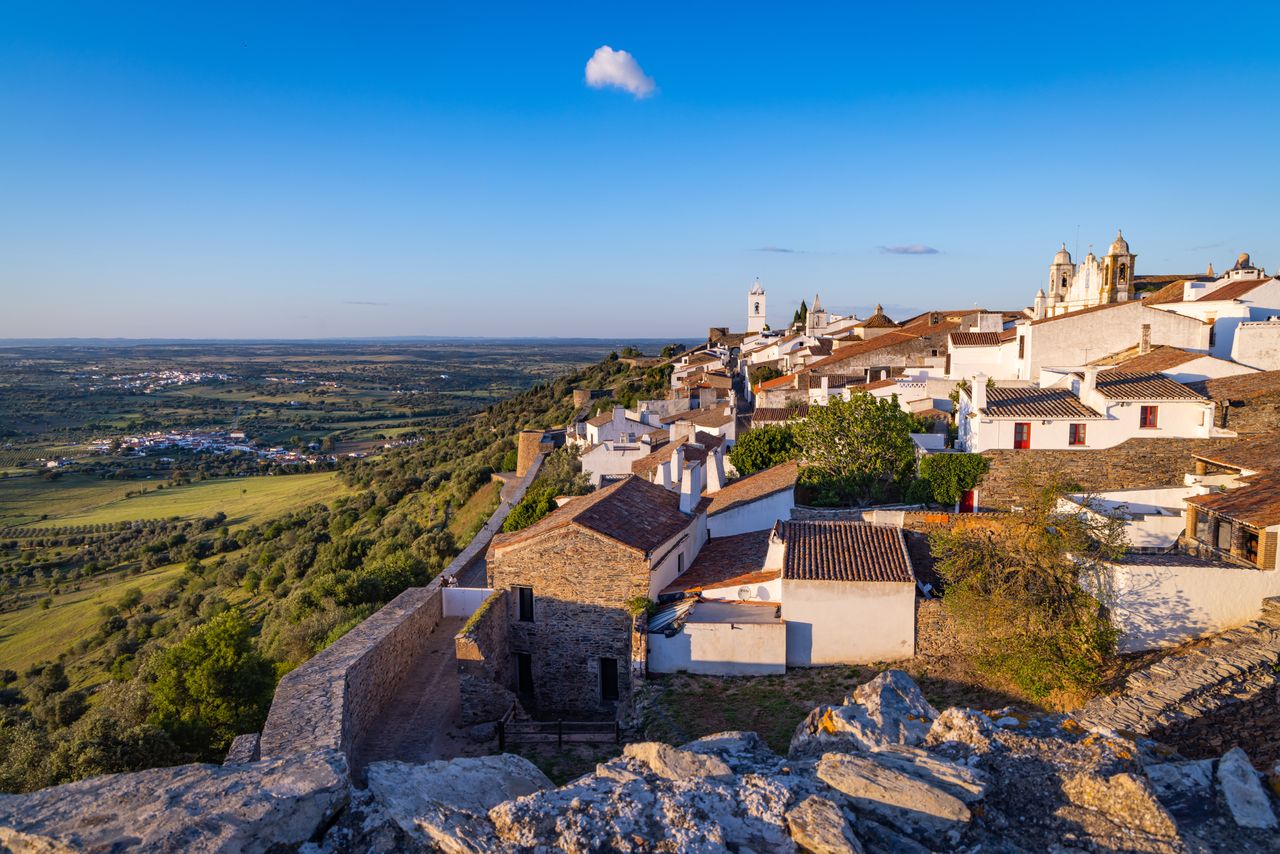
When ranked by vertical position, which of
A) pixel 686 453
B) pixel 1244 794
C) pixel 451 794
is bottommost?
pixel 451 794

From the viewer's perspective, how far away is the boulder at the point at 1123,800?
5883 millimetres

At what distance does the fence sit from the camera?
11.9 m

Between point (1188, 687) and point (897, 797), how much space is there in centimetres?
612

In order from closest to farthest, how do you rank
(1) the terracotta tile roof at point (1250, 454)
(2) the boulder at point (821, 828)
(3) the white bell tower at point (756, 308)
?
(2) the boulder at point (821, 828) < (1) the terracotta tile roof at point (1250, 454) < (3) the white bell tower at point (756, 308)

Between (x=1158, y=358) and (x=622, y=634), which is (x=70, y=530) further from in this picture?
(x=1158, y=358)

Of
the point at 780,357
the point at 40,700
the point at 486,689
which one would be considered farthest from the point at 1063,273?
the point at 40,700

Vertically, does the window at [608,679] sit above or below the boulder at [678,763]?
below

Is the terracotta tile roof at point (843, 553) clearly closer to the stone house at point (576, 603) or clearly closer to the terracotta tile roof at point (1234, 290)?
the stone house at point (576, 603)

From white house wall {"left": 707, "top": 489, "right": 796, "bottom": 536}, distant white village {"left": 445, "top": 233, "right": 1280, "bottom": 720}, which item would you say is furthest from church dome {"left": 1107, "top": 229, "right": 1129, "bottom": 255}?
white house wall {"left": 707, "top": 489, "right": 796, "bottom": 536}

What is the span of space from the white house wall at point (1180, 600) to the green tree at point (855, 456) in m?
9.57

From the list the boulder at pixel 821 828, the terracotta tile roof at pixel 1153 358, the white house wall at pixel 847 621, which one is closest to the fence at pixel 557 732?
the white house wall at pixel 847 621

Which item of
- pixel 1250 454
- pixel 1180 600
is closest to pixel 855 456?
pixel 1250 454

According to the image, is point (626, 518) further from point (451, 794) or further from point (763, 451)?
point (763, 451)

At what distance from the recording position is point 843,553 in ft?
48.3
